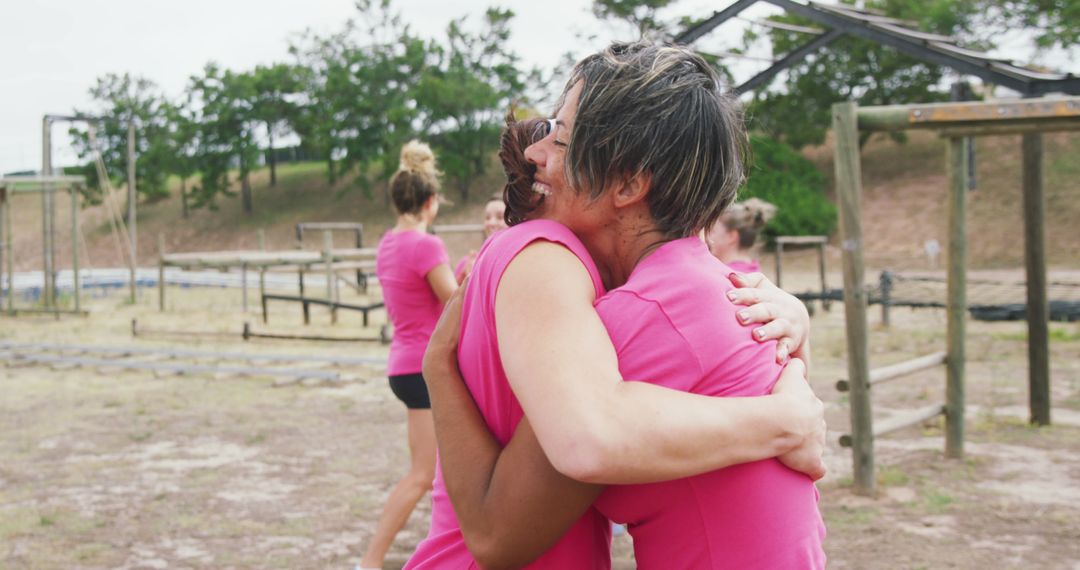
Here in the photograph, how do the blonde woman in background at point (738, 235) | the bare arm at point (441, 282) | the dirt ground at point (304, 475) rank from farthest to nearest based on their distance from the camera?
the blonde woman in background at point (738, 235) < the dirt ground at point (304, 475) < the bare arm at point (441, 282)

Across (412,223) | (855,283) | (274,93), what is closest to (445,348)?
(412,223)

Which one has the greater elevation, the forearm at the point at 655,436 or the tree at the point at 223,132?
the tree at the point at 223,132

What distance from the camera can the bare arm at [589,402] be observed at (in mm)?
1166

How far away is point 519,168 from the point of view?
1.52m

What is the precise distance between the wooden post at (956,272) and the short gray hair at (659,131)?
208 inches

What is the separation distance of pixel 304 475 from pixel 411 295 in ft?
9.26

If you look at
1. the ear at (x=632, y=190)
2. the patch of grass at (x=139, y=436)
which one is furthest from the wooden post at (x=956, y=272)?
the patch of grass at (x=139, y=436)

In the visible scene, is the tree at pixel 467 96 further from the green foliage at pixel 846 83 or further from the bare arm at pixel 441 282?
the bare arm at pixel 441 282

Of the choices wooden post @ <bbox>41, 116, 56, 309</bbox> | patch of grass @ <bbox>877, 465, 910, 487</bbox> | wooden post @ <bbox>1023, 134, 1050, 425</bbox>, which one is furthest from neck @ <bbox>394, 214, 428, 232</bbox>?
wooden post @ <bbox>41, 116, 56, 309</bbox>

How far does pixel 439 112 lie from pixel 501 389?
42516 mm

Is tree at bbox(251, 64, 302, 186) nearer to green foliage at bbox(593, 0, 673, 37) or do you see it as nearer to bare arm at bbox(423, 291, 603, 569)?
green foliage at bbox(593, 0, 673, 37)

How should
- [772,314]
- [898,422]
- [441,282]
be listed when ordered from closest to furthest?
[772,314] < [441,282] < [898,422]

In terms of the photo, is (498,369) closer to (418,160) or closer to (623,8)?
(418,160)

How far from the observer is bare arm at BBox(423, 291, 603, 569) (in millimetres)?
1264
